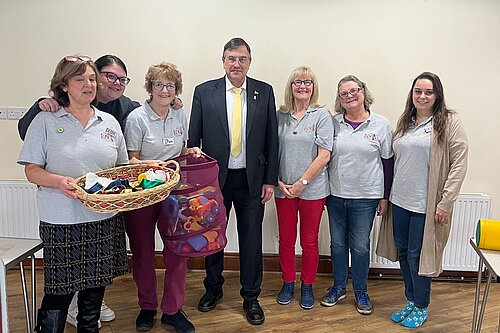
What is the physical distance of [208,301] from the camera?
3.24m

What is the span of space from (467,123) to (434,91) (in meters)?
0.99

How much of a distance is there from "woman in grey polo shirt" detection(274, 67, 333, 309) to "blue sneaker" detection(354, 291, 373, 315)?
11.6 inches

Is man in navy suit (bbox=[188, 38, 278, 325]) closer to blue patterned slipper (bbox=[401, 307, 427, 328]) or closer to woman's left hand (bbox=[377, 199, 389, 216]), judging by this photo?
woman's left hand (bbox=[377, 199, 389, 216])

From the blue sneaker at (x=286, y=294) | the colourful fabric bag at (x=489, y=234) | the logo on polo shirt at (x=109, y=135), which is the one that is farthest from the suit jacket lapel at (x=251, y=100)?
the colourful fabric bag at (x=489, y=234)

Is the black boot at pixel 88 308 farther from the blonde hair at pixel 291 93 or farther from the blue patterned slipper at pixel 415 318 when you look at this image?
the blue patterned slipper at pixel 415 318

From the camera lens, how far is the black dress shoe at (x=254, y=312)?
3.04 meters

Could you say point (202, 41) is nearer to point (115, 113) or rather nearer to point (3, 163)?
point (115, 113)

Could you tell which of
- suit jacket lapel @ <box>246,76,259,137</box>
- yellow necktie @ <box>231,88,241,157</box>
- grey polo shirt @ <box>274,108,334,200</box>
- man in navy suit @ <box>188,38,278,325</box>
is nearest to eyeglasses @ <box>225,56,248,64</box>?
man in navy suit @ <box>188,38,278,325</box>

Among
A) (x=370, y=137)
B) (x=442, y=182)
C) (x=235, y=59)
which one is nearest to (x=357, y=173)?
(x=370, y=137)

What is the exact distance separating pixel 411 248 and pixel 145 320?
1.62 m

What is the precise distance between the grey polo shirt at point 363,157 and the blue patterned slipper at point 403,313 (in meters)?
0.70

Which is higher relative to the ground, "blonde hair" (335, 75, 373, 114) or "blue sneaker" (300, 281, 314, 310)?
"blonde hair" (335, 75, 373, 114)

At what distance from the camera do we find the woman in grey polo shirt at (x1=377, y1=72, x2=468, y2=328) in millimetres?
2828

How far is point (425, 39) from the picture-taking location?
3621mm
